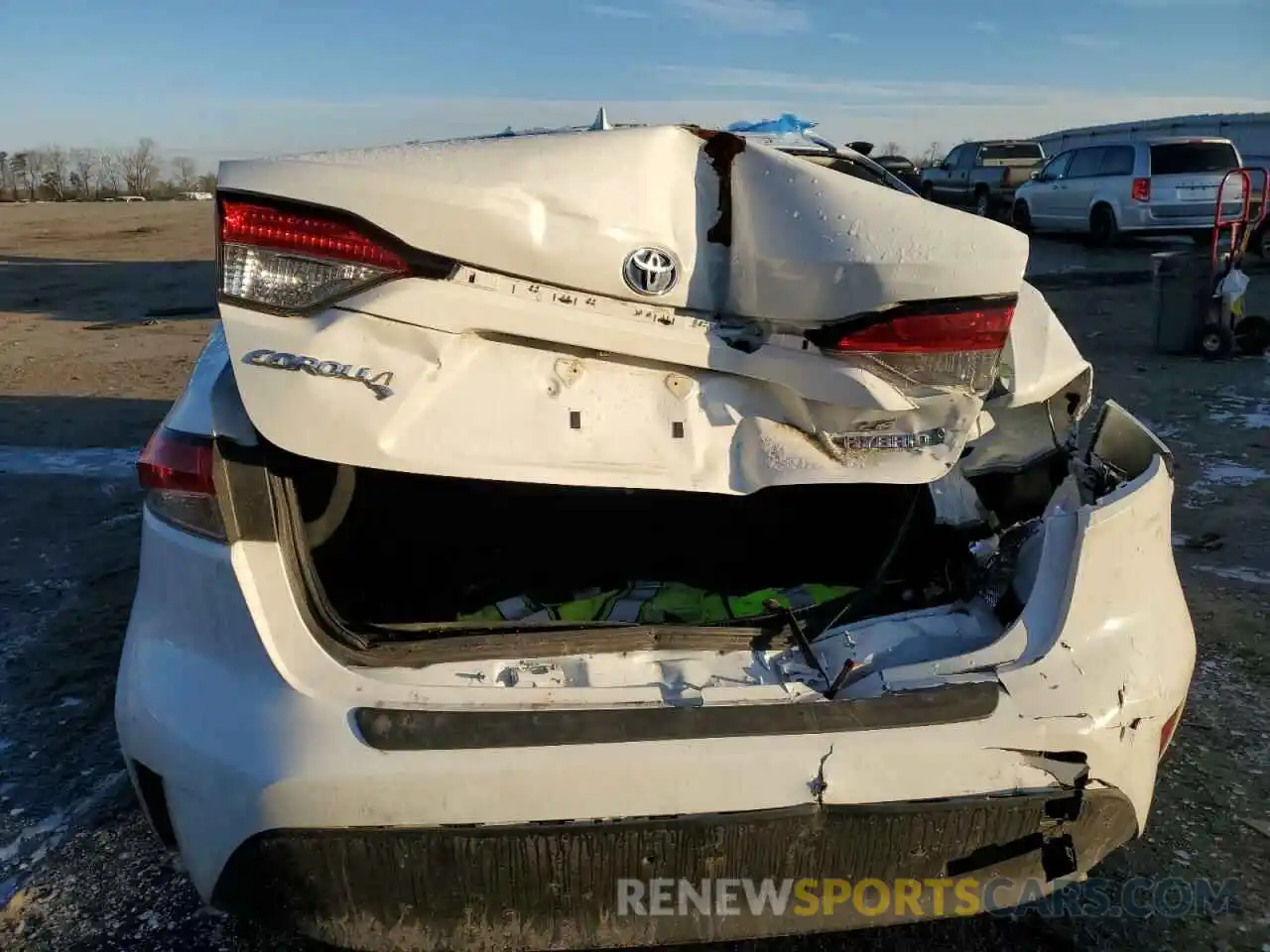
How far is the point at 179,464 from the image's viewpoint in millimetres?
1901

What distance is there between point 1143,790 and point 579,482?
1.18m

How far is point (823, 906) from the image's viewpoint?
5.72 feet

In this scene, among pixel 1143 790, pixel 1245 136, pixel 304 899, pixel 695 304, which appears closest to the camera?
pixel 304 899

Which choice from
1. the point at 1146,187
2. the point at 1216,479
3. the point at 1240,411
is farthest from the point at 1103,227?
the point at 1216,479

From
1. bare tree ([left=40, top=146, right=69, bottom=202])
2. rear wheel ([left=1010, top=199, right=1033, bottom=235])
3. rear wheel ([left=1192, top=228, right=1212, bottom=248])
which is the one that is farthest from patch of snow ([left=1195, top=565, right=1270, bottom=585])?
bare tree ([left=40, top=146, right=69, bottom=202])

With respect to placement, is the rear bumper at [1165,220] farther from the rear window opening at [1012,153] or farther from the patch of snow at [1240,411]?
the patch of snow at [1240,411]

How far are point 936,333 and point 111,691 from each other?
267 cm

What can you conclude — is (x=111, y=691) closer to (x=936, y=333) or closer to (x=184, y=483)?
(x=184, y=483)

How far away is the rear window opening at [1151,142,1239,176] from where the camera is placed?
15.5m

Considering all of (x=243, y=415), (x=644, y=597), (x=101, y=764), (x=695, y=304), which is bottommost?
(x=101, y=764)

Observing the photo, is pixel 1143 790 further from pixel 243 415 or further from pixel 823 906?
Answer: pixel 243 415

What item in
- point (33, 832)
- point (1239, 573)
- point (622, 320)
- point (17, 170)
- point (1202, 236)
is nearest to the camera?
point (622, 320)

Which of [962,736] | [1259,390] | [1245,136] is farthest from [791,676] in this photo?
[1245,136]

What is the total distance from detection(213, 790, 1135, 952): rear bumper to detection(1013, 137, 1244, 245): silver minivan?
16004 millimetres
